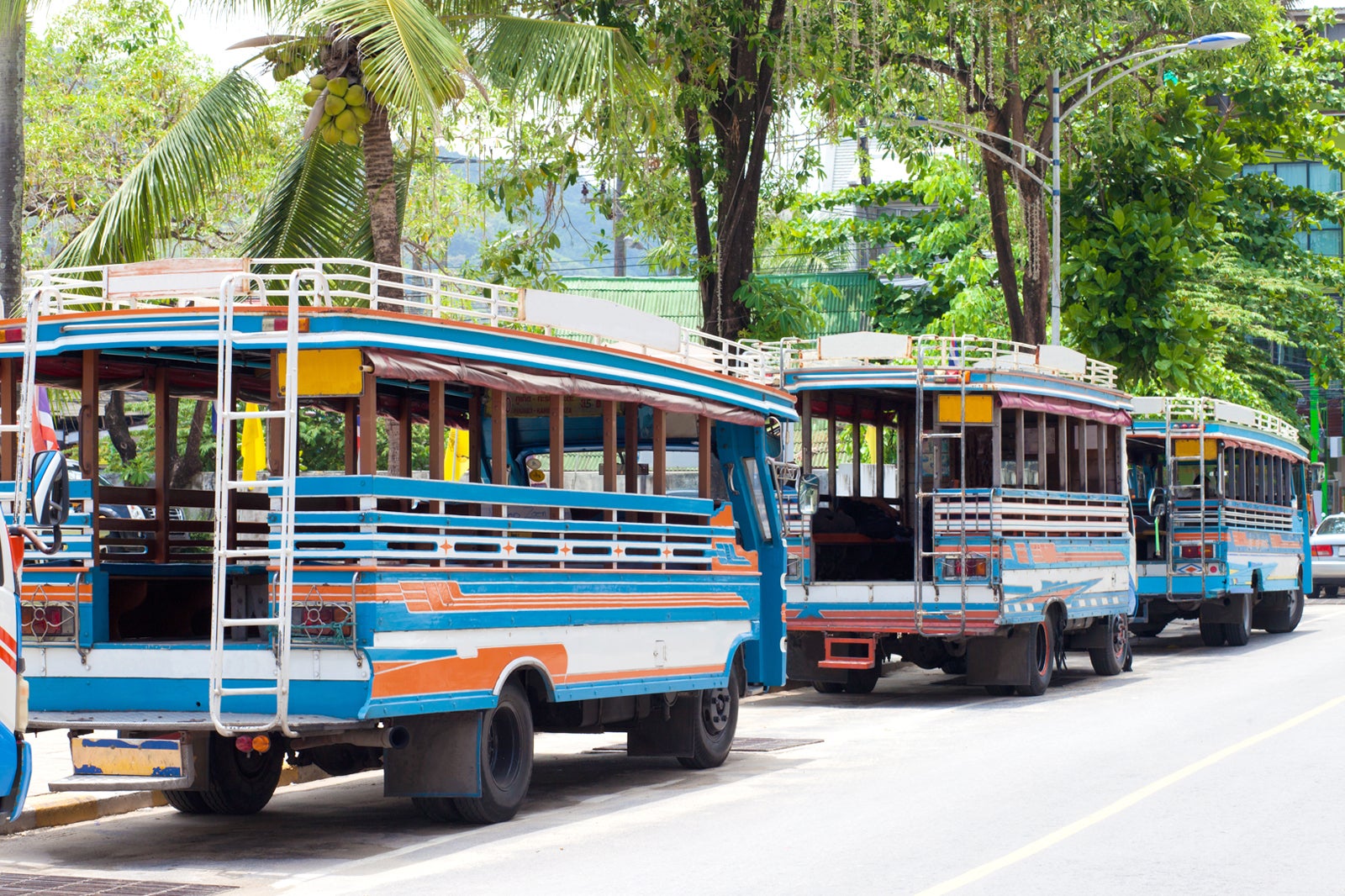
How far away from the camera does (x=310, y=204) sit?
15.6m

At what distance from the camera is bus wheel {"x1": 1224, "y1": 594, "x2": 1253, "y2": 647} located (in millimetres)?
24094

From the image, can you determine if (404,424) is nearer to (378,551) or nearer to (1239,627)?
(378,551)

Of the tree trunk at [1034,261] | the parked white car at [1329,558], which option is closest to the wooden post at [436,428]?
the tree trunk at [1034,261]

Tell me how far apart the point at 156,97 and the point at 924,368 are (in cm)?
1492

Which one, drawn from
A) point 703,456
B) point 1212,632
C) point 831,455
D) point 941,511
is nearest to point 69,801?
point 703,456

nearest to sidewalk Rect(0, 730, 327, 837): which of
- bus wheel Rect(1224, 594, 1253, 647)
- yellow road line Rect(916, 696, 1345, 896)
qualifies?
yellow road line Rect(916, 696, 1345, 896)

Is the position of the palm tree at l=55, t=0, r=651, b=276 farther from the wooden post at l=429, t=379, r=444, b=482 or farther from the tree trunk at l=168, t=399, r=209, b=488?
the wooden post at l=429, t=379, r=444, b=482

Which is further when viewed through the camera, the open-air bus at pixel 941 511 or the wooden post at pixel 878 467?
the wooden post at pixel 878 467

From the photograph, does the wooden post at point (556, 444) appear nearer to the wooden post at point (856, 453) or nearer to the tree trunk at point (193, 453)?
the tree trunk at point (193, 453)

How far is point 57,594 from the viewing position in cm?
941

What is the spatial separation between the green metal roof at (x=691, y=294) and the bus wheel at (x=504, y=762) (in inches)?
954

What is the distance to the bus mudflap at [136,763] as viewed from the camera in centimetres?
860

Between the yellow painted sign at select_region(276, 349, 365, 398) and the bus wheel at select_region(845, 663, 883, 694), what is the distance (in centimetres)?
969

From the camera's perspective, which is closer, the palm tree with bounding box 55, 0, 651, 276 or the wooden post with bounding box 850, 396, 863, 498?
the palm tree with bounding box 55, 0, 651, 276
